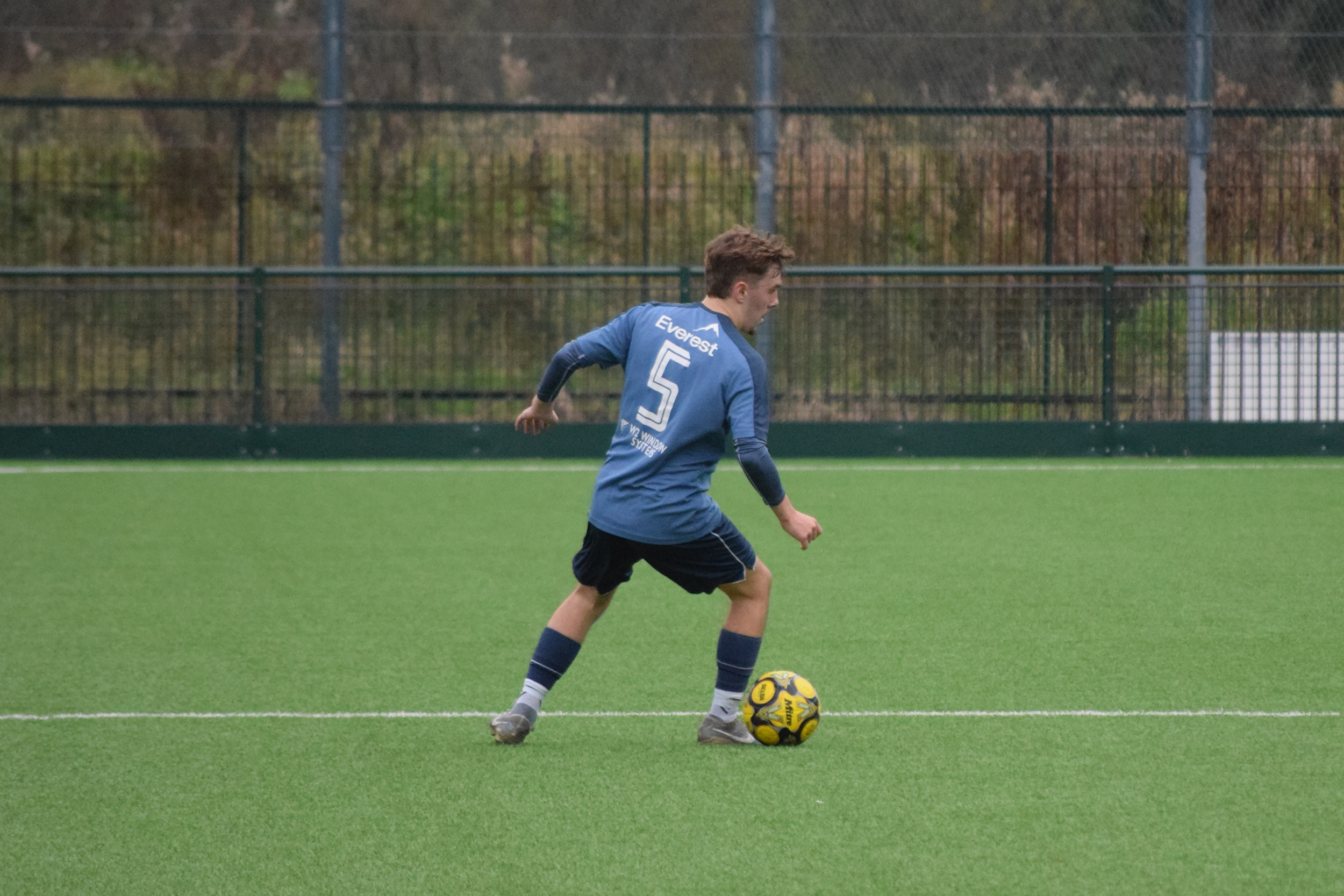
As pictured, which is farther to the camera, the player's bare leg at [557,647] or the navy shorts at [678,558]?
the player's bare leg at [557,647]

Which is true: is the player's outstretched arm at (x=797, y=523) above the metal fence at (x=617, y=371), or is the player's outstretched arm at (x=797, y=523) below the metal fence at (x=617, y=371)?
below

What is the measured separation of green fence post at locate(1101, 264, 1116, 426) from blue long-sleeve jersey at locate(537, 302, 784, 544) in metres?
8.94

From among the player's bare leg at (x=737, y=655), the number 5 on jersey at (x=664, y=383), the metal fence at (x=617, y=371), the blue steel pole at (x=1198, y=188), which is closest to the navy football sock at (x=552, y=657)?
the player's bare leg at (x=737, y=655)

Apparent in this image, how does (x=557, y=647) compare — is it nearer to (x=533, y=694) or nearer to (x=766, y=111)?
(x=533, y=694)

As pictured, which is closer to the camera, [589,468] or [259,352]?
[589,468]

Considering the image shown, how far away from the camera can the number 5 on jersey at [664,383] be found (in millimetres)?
4625

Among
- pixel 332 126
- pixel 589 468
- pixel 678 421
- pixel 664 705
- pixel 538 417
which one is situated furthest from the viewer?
pixel 332 126

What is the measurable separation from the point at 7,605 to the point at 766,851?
439 centimetres

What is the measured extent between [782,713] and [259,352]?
363 inches

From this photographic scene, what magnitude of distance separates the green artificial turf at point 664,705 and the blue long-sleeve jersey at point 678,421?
0.67 metres

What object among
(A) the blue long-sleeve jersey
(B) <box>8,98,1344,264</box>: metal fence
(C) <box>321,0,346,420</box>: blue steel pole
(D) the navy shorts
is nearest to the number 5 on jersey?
(A) the blue long-sleeve jersey

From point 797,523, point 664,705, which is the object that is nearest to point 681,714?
point 664,705

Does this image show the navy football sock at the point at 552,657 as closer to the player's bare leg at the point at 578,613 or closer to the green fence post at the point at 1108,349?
the player's bare leg at the point at 578,613

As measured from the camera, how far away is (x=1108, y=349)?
1309cm
